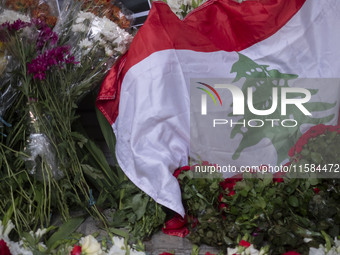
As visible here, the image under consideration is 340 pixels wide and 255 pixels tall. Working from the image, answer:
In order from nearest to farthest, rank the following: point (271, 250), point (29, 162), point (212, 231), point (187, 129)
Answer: point (271, 250) < point (212, 231) < point (29, 162) < point (187, 129)

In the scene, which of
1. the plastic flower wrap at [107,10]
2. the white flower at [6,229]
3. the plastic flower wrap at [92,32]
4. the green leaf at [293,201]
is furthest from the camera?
the plastic flower wrap at [107,10]

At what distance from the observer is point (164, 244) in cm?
184

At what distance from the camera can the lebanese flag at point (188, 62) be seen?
6.40ft

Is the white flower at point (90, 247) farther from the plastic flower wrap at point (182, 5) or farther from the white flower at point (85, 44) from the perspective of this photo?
the plastic flower wrap at point (182, 5)

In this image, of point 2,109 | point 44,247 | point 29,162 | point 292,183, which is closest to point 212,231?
point 292,183

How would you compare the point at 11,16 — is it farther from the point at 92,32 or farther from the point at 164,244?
the point at 164,244

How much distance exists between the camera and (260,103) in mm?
2055

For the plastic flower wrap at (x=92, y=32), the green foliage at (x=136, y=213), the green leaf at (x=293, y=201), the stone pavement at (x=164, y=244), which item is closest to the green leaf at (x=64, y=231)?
the stone pavement at (x=164, y=244)

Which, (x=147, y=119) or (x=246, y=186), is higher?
(x=147, y=119)

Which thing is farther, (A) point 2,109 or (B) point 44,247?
(A) point 2,109

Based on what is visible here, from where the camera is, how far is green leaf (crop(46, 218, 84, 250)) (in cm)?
175

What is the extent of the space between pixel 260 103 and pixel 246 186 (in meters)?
0.47

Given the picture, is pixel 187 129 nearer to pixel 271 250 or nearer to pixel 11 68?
pixel 271 250

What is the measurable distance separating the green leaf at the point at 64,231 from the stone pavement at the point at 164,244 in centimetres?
4
